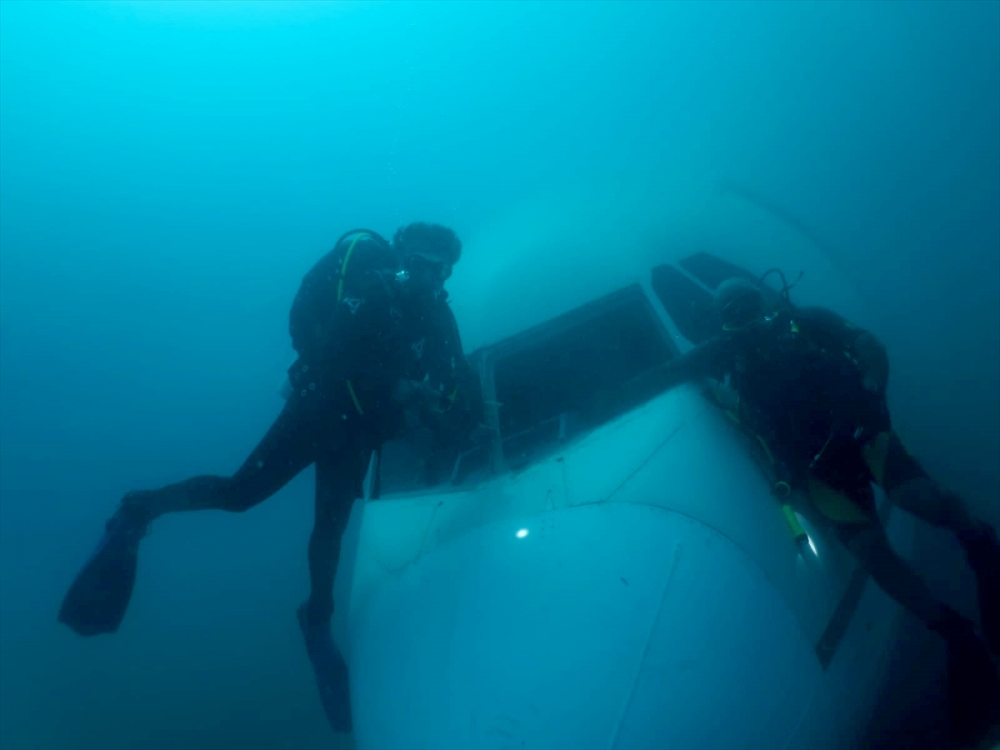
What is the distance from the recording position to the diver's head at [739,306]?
4211 mm

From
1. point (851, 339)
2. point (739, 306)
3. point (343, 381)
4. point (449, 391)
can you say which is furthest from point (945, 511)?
point (343, 381)

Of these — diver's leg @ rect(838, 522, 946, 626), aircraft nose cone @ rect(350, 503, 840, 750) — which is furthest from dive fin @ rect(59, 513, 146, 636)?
diver's leg @ rect(838, 522, 946, 626)

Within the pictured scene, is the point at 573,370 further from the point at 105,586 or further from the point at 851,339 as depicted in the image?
the point at 105,586

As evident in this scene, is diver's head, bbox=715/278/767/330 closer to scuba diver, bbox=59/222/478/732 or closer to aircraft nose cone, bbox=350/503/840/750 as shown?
aircraft nose cone, bbox=350/503/840/750

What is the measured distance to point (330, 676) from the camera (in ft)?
14.1

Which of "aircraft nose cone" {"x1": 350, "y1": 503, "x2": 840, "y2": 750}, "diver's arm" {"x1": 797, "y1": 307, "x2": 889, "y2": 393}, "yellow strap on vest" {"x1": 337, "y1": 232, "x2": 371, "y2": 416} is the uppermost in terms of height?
"yellow strap on vest" {"x1": 337, "y1": 232, "x2": 371, "y2": 416}

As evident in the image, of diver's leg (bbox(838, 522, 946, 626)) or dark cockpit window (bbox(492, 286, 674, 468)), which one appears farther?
dark cockpit window (bbox(492, 286, 674, 468))

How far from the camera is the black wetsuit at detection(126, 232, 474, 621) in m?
4.13

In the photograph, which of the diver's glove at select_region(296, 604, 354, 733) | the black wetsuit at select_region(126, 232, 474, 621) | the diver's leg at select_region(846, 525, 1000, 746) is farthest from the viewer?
the diver's glove at select_region(296, 604, 354, 733)

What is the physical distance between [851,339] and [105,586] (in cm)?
555

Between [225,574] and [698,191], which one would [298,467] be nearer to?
[698,191]

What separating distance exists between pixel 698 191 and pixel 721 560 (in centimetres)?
468

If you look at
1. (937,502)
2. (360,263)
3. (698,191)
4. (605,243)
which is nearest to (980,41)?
(698,191)

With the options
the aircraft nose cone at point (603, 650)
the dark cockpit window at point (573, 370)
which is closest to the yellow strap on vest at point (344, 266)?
the dark cockpit window at point (573, 370)
